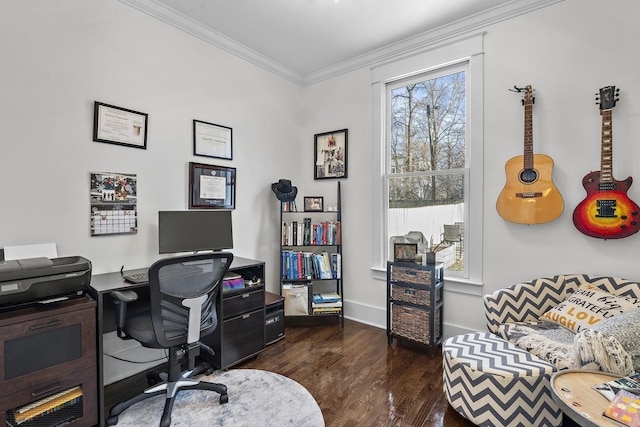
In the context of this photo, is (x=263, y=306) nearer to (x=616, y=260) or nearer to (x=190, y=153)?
(x=190, y=153)

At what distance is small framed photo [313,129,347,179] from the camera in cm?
354

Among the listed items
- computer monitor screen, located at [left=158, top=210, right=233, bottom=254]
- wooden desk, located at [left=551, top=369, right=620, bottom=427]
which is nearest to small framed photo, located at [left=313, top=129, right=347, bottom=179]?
computer monitor screen, located at [left=158, top=210, right=233, bottom=254]

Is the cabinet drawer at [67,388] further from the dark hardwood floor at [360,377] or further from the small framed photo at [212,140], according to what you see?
the small framed photo at [212,140]

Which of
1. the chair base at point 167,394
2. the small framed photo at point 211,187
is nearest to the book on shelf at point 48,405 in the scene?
the chair base at point 167,394

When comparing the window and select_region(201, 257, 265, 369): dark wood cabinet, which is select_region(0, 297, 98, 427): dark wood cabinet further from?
the window

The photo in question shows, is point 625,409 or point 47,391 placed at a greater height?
point 625,409

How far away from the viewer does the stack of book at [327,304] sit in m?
3.28

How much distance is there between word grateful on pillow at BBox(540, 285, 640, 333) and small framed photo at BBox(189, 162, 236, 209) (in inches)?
108

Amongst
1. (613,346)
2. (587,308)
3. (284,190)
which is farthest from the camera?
(284,190)

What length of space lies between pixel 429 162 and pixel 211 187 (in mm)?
2103

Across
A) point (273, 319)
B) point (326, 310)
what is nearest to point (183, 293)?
point (273, 319)

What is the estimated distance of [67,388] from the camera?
163 cm

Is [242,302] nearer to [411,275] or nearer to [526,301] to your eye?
[411,275]

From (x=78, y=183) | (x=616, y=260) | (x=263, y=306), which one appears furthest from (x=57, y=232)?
(x=616, y=260)
